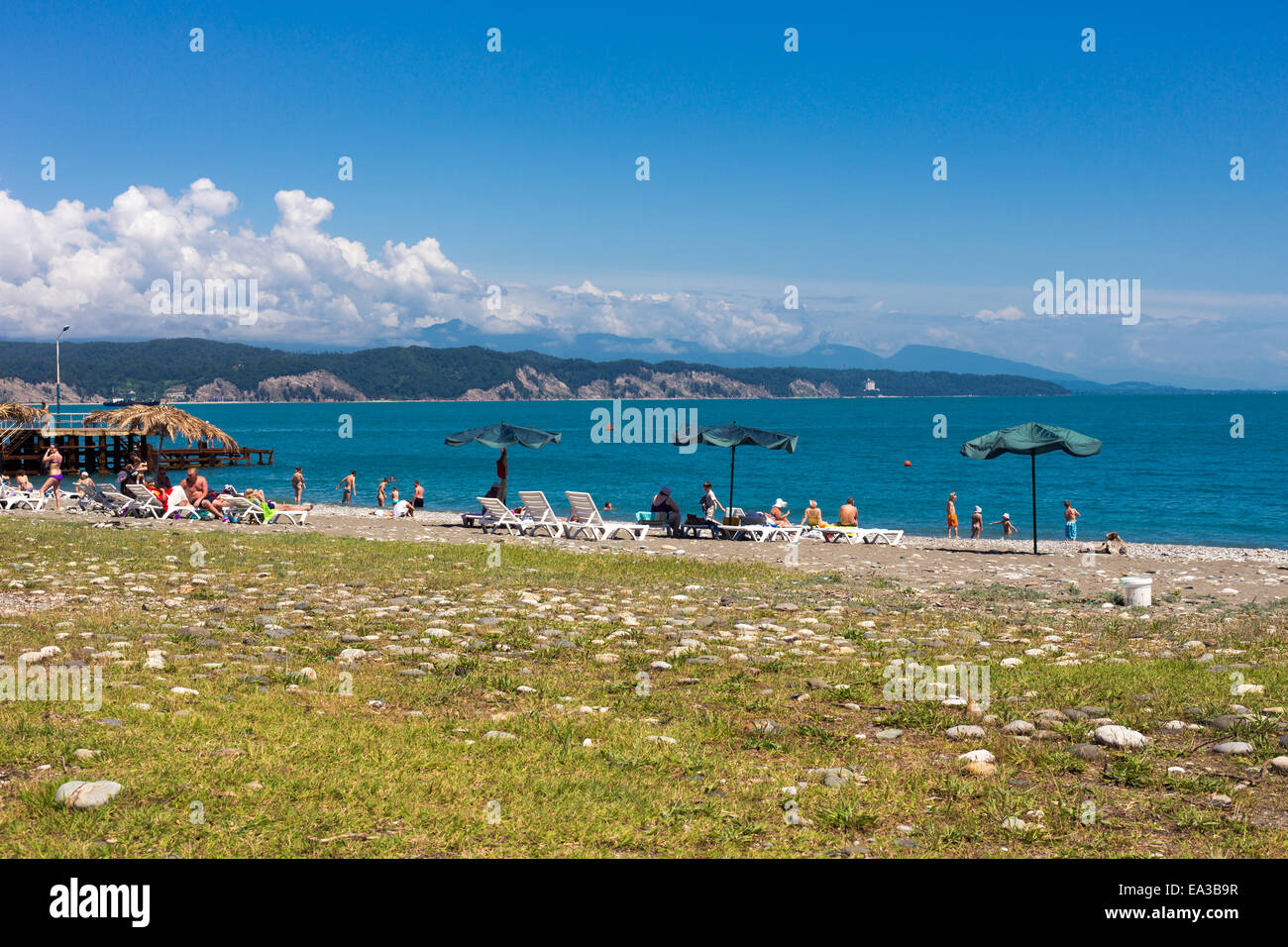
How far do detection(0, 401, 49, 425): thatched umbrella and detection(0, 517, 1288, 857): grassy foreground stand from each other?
51.8 metres

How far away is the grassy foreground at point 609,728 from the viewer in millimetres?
4957

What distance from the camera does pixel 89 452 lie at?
6962 cm

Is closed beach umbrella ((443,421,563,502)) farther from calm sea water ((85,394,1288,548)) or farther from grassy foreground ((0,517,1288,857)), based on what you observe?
calm sea water ((85,394,1288,548))

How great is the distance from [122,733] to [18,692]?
1579mm

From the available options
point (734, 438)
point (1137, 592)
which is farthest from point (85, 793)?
point (734, 438)

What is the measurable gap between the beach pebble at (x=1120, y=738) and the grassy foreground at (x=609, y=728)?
0.43 ft

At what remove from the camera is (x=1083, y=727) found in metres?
7.05

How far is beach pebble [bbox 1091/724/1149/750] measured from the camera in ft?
21.8

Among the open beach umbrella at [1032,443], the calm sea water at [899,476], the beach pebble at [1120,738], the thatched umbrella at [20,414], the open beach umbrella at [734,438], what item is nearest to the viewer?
the beach pebble at [1120,738]

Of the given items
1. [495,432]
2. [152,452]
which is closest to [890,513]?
[495,432]

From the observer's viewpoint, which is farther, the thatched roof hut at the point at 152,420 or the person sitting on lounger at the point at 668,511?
the thatched roof hut at the point at 152,420
